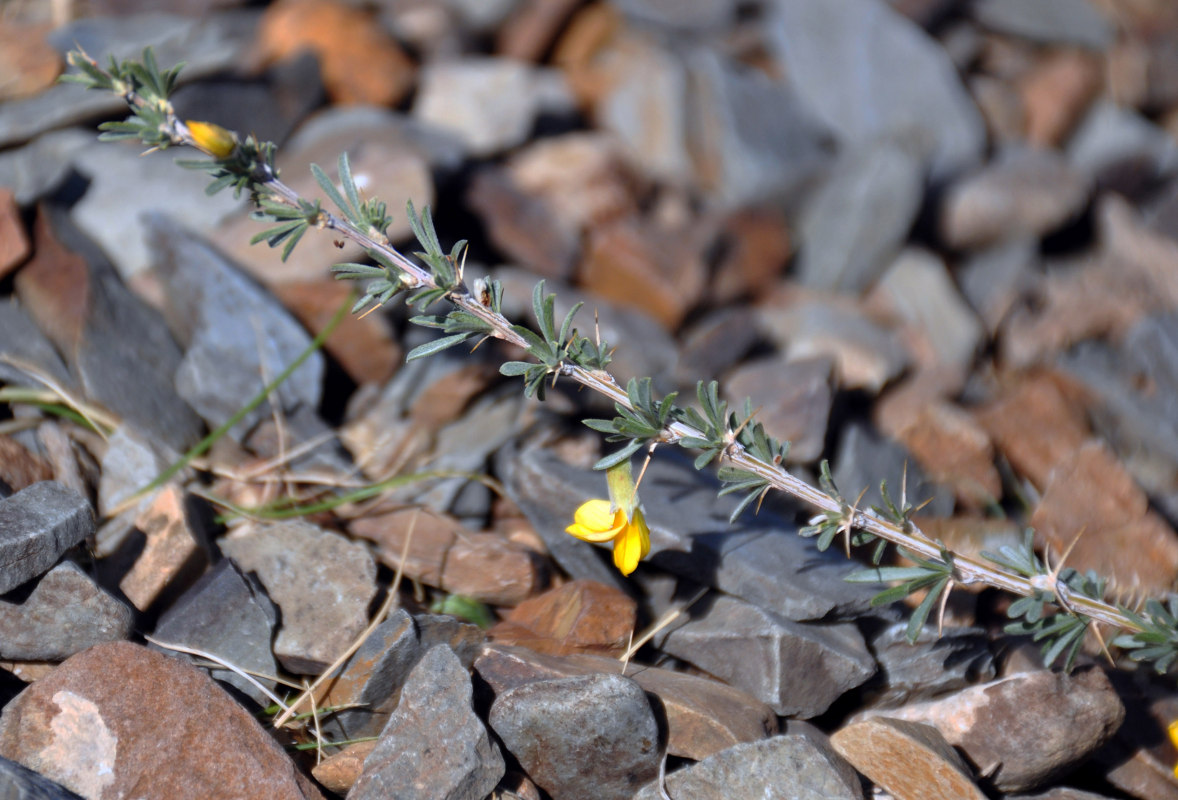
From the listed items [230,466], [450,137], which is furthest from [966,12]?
[230,466]

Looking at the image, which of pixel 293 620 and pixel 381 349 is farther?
pixel 381 349

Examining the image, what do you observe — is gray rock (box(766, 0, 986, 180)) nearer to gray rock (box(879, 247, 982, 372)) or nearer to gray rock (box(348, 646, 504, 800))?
gray rock (box(879, 247, 982, 372))

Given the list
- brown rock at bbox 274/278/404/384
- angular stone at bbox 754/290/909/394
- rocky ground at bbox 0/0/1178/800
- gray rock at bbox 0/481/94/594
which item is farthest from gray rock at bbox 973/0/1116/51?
gray rock at bbox 0/481/94/594

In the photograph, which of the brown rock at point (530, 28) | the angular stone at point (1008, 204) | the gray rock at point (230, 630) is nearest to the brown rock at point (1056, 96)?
the angular stone at point (1008, 204)

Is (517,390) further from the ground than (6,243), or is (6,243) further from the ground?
(6,243)

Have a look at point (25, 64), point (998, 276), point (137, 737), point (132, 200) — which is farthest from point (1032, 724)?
point (25, 64)

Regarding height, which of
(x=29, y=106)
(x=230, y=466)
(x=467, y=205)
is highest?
(x=29, y=106)

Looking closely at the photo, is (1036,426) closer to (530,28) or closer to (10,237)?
(530,28)

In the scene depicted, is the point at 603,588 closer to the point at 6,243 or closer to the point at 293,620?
the point at 293,620
